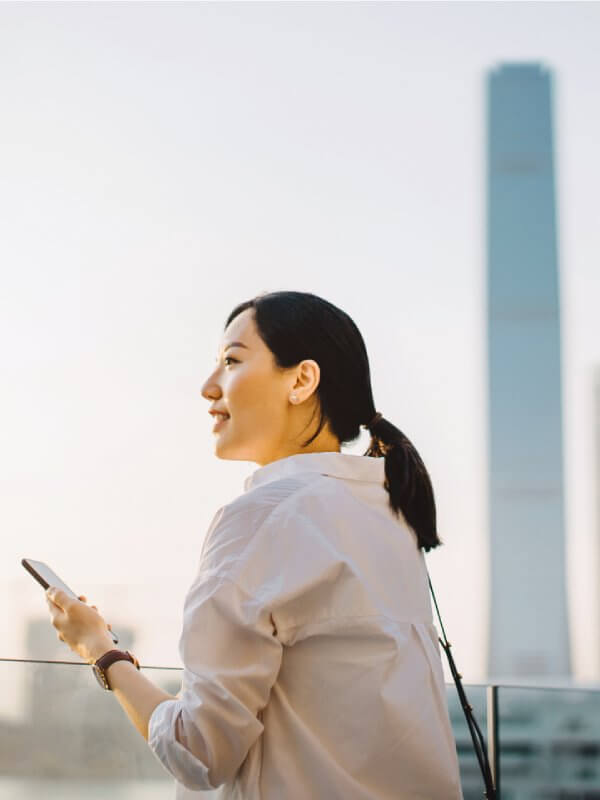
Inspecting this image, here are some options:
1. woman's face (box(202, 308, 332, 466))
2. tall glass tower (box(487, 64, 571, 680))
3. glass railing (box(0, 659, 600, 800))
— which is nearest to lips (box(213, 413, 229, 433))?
woman's face (box(202, 308, 332, 466))

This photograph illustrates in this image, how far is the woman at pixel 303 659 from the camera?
0.76m

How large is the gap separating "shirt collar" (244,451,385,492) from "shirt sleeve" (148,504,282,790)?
0.12 metres

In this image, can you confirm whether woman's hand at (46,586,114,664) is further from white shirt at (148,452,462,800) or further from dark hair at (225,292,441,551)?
dark hair at (225,292,441,551)

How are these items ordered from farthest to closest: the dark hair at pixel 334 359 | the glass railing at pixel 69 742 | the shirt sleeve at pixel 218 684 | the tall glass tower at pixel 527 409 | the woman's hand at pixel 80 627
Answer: the tall glass tower at pixel 527 409
the glass railing at pixel 69 742
the dark hair at pixel 334 359
the woman's hand at pixel 80 627
the shirt sleeve at pixel 218 684

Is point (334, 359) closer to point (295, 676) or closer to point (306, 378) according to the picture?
point (306, 378)

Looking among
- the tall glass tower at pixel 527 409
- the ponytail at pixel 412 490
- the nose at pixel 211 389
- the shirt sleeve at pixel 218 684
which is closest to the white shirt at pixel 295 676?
the shirt sleeve at pixel 218 684

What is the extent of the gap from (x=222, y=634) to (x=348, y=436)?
31cm

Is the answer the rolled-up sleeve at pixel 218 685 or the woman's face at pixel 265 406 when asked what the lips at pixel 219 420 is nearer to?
the woman's face at pixel 265 406

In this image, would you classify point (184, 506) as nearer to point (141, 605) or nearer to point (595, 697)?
point (141, 605)

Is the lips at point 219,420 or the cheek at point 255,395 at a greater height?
the cheek at point 255,395

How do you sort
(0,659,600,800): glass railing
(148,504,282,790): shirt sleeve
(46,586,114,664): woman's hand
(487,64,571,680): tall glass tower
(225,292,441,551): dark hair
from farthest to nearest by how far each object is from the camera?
(487,64,571,680): tall glass tower < (0,659,600,800): glass railing < (225,292,441,551): dark hair < (46,586,114,664): woman's hand < (148,504,282,790): shirt sleeve

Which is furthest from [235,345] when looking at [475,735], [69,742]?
[69,742]

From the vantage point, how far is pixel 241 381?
972 mm

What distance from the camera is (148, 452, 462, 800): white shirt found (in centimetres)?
76
